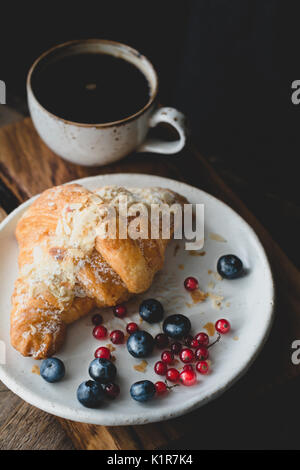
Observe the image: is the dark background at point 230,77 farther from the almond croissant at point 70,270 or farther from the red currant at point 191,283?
the almond croissant at point 70,270

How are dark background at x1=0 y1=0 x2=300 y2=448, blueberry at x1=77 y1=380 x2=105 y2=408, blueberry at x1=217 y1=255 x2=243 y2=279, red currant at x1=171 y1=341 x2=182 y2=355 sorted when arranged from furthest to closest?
dark background at x1=0 y1=0 x2=300 y2=448, blueberry at x1=217 y1=255 x2=243 y2=279, red currant at x1=171 y1=341 x2=182 y2=355, blueberry at x1=77 y1=380 x2=105 y2=408

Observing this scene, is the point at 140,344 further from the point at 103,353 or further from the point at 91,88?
the point at 91,88

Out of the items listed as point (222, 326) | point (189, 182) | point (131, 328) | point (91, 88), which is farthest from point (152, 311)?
point (91, 88)

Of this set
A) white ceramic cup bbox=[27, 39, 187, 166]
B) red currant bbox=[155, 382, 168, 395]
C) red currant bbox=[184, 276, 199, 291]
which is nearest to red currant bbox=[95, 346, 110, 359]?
red currant bbox=[155, 382, 168, 395]

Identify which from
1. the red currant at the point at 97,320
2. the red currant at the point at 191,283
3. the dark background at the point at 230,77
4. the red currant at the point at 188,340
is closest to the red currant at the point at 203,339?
the red currant at the point at 188,340

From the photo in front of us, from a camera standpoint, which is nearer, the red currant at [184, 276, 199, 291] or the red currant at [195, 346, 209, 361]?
the red currant at [195, 346, 209, 361]

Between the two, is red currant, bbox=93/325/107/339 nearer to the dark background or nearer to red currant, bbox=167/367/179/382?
red currant, bbox=167/367/179/382

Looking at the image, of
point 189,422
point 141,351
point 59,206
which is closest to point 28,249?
point 59,206
